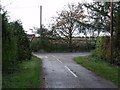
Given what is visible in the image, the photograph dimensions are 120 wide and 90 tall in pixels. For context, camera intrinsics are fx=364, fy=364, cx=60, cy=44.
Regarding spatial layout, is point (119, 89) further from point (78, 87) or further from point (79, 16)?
point (79, 16)

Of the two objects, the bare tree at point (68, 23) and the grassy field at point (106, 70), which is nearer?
the grassy field at point (106, 70)

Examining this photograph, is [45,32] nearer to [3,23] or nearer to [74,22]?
[74,22]

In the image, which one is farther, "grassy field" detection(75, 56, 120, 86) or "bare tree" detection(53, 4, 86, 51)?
"bare tree" detection(53, 4, 86, 51)

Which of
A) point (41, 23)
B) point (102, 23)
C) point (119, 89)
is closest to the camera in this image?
point (119, 89)

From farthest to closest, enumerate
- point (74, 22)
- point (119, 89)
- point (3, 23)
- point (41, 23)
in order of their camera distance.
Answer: point (41, 23), point (74, 22), point (3, 23), point (119, 89)

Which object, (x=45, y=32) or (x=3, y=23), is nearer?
(x=3, y=23)

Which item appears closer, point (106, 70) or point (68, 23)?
point (106, 70)

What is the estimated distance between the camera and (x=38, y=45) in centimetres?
6594

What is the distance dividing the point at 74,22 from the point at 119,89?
155 ft

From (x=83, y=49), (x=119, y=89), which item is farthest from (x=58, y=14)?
(x=119, y=89)

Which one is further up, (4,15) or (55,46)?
(4,15)

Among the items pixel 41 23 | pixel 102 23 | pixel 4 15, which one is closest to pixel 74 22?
pixel 41 23

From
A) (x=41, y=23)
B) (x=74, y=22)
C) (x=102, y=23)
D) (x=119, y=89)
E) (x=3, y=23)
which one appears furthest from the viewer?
(x=41, y=23)

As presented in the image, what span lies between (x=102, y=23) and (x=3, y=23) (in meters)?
31.9
